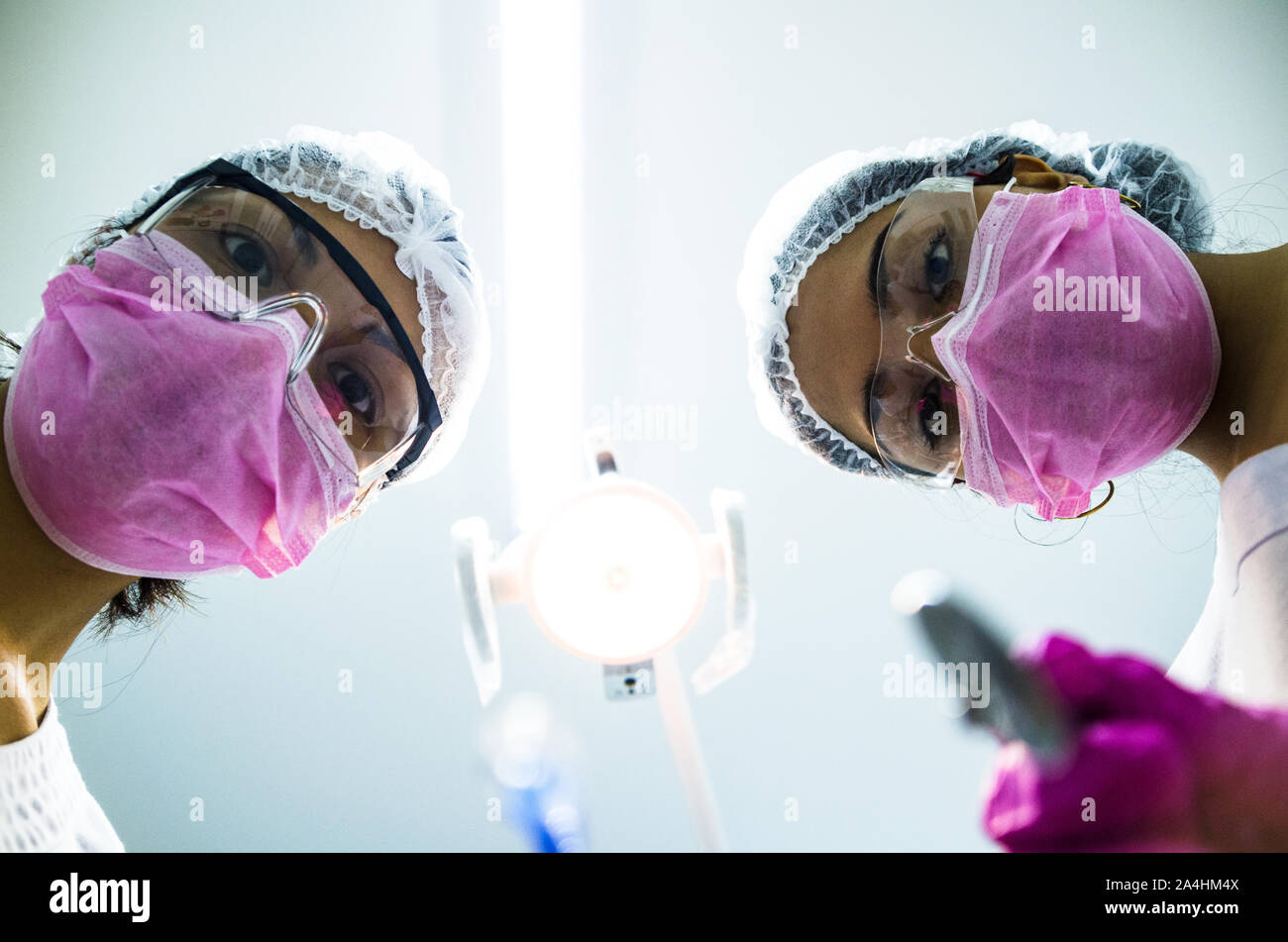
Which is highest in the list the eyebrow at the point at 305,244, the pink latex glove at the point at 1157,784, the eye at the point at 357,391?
the eyebrow at the point at 305,244

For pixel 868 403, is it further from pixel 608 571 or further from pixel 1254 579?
pixel 608 571

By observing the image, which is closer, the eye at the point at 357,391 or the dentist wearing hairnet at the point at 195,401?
the dentist wearing hairnet at the point at 195,401

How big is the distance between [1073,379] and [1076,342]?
2.1 inches

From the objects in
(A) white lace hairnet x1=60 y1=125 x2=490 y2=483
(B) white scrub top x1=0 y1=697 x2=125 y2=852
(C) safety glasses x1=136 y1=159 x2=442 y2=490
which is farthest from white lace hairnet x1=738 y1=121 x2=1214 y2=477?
(B) white scrub top x1=0 y1=697 x2=125 y2=852

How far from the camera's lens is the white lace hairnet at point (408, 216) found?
125 cm

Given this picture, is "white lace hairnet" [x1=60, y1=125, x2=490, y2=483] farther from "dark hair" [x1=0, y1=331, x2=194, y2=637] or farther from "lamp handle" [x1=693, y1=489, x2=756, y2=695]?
"lamp handle" [x1=693, y1=489, x2=756, y2=695]

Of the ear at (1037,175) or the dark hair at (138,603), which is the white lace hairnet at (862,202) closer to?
the ear at (1037,175)

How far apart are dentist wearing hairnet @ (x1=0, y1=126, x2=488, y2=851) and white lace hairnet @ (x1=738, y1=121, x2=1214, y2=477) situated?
60cm

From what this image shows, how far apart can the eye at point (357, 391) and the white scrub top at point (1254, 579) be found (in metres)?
1.18

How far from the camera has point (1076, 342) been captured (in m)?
1.03

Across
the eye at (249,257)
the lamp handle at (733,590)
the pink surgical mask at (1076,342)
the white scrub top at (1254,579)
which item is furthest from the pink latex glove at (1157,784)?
the eye at (249,257)

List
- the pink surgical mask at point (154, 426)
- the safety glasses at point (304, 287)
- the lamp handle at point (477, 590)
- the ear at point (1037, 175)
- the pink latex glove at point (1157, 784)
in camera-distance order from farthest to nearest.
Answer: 1. the ear at point (1037, 175)
2. the safety glasses at point (304, 287)
3. the pink surgical mask at point (154, 426)
4. the lamp handle at point (477, 590)
5. the pink latex glove at point (1157, 784)

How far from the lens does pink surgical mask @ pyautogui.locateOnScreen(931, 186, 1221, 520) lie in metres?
1.03

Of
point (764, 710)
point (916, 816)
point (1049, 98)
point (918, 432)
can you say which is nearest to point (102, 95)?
point (918, 432)
